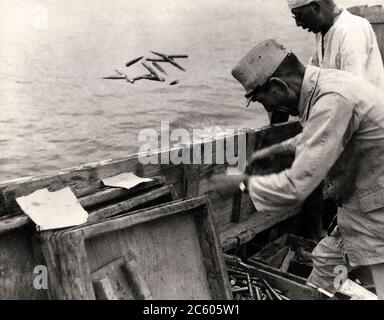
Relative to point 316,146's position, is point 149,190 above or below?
below

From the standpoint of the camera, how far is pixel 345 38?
13.8 ft

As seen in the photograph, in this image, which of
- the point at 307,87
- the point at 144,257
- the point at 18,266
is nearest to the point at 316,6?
the point at 307,87

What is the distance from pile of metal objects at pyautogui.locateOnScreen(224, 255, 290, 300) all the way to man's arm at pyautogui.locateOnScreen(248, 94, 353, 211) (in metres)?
1.29

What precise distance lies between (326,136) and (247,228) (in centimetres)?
233

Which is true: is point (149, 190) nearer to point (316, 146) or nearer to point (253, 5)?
point (316, 146)

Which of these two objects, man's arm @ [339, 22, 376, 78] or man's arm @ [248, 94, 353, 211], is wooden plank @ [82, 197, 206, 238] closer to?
man's arm @ [248, 94, 353, 211]

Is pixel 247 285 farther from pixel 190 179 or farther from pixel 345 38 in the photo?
pixel 345 38

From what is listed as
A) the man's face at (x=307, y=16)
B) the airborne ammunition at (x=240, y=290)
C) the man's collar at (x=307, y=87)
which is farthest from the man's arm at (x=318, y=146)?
the man's face at (x=307, y=16)

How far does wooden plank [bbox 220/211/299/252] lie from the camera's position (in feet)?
14.3

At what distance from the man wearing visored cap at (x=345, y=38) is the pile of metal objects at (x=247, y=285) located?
2075 millimetres

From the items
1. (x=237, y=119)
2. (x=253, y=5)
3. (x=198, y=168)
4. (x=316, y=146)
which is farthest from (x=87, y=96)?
(x=253, y=5)

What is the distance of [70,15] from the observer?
40.7 metres

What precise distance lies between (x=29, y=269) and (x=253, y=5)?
5177cm

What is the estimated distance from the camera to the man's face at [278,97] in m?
2.62
